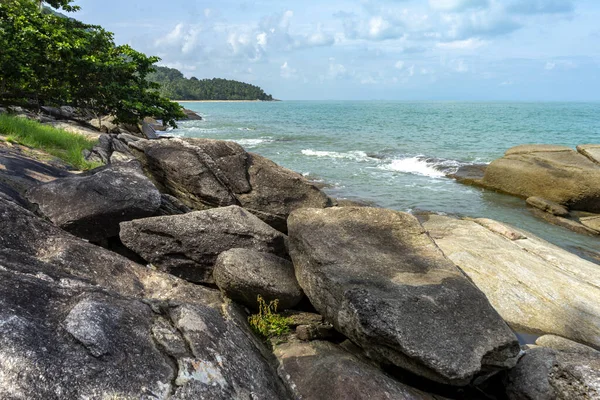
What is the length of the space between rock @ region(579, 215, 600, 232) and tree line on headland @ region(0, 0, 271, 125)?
17575 millimetres

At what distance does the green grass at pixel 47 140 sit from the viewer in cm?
1195

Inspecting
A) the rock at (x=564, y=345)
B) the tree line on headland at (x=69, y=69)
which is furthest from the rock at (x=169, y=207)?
the tree line on headland at (x=69, y=69)

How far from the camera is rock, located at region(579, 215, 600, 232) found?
17.8m

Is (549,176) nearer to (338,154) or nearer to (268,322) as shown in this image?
(338,154)

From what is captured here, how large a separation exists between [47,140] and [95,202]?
7.05m

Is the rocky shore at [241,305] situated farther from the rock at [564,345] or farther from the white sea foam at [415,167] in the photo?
the white sea foam at [415,167]

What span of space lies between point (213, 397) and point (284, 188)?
300 inches

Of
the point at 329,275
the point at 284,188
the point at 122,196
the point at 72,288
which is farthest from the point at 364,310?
the point at 284,188

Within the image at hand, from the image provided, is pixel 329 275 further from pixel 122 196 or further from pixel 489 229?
pixel 489 229

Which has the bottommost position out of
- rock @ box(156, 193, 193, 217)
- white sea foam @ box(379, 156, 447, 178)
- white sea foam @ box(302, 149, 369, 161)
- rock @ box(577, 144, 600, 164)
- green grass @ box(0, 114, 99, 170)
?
white sea foam @ box(379, 156, 447, 178)

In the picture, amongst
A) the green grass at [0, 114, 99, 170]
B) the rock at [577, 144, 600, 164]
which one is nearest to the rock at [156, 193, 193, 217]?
the green grass at [0, 114, 99, 170]

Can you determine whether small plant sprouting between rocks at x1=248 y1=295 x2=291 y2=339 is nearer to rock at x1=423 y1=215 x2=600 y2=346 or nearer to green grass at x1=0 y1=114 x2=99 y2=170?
rock at x1=423 y1=215 x2=600 y2=346

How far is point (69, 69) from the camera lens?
15.8 m

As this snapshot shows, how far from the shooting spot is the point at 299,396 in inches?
207
